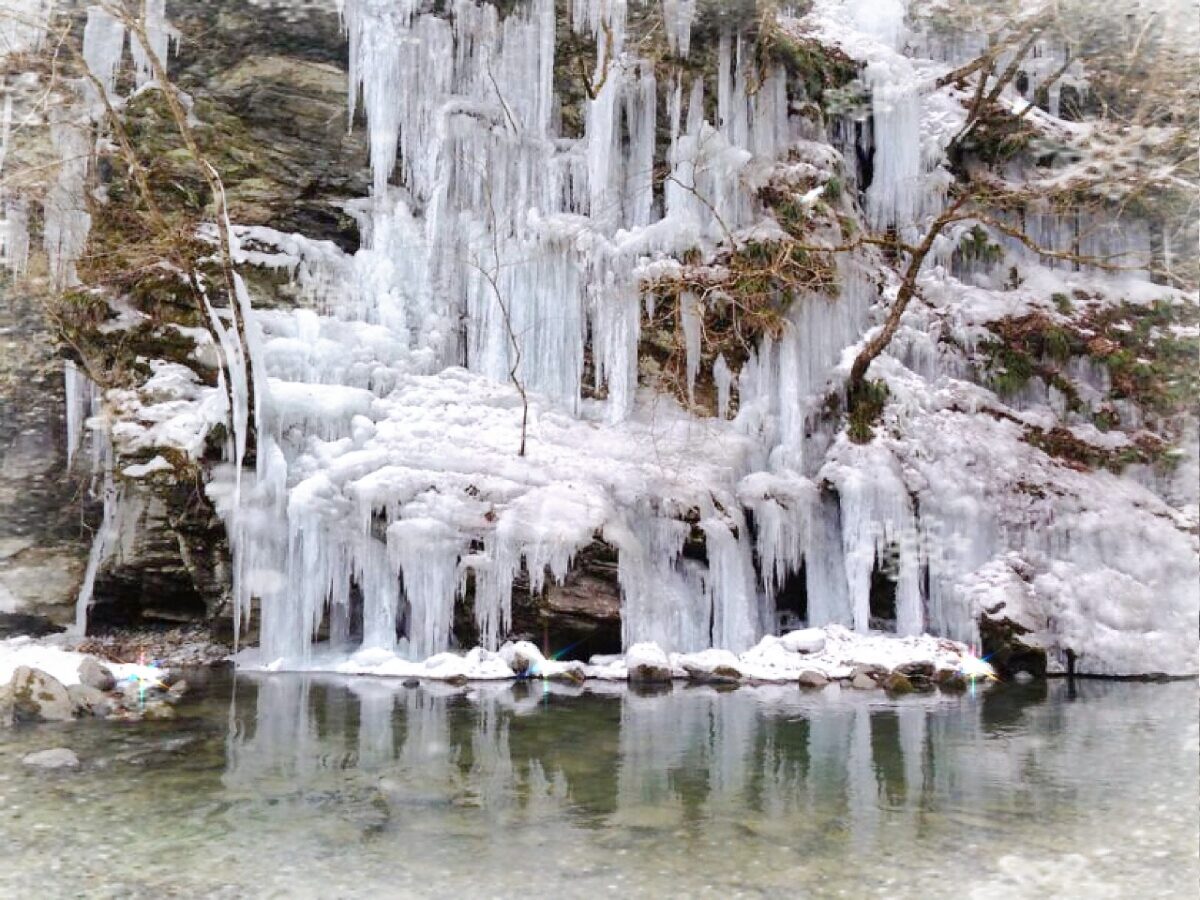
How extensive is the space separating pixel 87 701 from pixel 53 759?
178cm

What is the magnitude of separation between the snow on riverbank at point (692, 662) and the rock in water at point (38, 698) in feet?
A: 8.68

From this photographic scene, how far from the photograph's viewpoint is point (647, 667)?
9.27 meters

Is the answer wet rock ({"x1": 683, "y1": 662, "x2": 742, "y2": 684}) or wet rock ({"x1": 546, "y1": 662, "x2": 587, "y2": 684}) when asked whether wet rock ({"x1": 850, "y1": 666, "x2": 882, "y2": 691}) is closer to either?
wet rock ({"x1": 683, "y1": 662, "x2": 742, "y2": 684})

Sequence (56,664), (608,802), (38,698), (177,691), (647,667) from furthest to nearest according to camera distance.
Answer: (647,667) < (56,664) < (177,691) < (38,698) < (608,802)

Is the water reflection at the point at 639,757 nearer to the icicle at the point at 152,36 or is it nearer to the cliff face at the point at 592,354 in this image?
the cliff face at the point at 592,354

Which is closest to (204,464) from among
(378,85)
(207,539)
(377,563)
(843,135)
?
(207,539)

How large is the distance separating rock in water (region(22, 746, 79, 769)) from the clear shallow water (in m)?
0.10

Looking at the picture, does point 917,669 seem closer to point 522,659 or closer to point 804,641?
point 804,641

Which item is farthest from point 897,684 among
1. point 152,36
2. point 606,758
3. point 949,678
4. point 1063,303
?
point 152,36

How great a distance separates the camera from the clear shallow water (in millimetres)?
3805

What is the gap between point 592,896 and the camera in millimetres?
3625

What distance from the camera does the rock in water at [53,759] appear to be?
5543mm

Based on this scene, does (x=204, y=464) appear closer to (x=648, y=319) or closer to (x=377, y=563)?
(x=377, y=563)

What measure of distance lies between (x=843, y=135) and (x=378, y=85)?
692 cm
